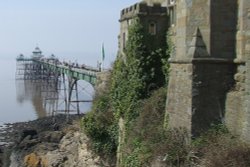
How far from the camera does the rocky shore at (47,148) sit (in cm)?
2709

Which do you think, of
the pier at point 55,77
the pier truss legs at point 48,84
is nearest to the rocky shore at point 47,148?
the pier at point 55,77

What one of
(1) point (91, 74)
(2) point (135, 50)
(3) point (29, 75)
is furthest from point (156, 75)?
(3) point (29, 75)

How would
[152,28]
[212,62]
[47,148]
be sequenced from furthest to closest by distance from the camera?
[47,148], [152,28], [212,62]

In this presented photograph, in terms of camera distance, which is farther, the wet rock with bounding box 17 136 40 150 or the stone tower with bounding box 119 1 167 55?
the wet rock with bounding box 17 136 40 150

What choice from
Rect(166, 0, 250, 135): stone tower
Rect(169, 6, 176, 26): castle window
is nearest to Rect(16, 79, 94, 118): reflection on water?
Rect(169, 6, 176, 26): castle window

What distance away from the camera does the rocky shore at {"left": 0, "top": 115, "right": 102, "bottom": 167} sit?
27.1 metres

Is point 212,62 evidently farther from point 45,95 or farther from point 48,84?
point 48,84

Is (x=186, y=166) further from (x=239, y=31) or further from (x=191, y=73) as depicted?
(x=239, y=31)

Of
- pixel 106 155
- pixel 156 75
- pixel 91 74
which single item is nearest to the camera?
pixel 156 75

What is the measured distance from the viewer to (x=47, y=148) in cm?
3381

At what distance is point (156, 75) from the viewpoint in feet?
64.4

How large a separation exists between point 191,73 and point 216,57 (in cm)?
81

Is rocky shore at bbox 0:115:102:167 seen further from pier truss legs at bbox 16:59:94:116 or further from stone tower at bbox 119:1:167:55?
pier truss legs at bbox 16:59:94:116

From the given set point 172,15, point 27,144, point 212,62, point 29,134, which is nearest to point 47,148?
point 27,144
